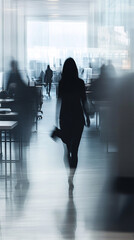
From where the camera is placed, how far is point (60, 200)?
5434 mm

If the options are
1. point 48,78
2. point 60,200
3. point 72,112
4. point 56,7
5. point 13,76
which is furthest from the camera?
point 56,7

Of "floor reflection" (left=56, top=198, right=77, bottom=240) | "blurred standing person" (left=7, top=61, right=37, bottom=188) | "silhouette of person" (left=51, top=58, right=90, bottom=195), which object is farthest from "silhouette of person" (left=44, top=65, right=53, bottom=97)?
"floor reflection" (left=56, top=198, right=77, bottom=240)

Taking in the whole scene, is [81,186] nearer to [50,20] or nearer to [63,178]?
[63,178]

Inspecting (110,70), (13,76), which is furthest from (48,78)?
(110,70)

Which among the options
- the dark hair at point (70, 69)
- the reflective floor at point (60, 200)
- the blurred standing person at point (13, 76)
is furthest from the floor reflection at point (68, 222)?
the blurred standing person at point (13, 76)

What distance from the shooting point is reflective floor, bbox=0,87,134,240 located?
171 inches

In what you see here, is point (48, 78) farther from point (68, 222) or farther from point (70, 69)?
point (68, 222)

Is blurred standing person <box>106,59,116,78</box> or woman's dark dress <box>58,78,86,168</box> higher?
blurred standing person <box>106,59,116,78</box>

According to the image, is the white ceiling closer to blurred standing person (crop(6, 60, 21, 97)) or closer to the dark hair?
blurred standing person (crop(6, 60, 21, 97))

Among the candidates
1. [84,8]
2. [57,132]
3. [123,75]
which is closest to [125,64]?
[123,75]

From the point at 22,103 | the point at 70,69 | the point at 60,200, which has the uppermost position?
the point at 70,69

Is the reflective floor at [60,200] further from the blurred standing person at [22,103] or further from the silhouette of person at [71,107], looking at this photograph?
the silhouette of person at [71,107]

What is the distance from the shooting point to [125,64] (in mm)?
6723

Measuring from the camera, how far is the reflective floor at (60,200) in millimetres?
4338
